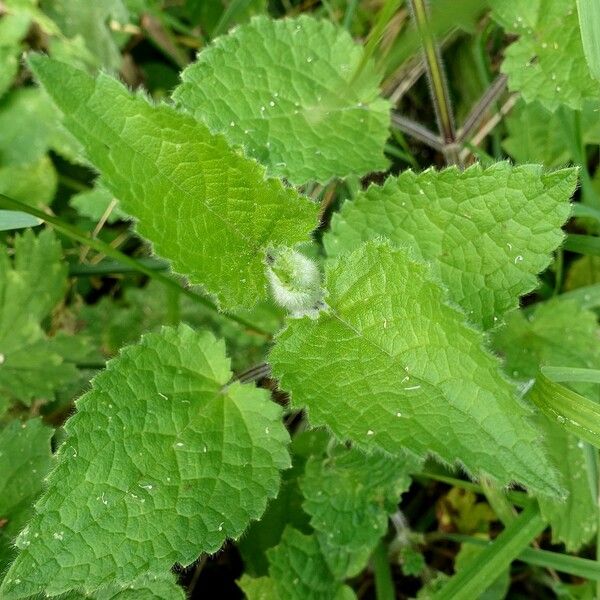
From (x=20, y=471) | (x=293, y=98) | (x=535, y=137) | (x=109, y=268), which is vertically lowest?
(x=20, y=471)

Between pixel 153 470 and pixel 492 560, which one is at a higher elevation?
pixel 153 470

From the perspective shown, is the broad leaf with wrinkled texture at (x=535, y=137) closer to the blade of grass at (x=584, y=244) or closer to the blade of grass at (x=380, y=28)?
Answer: the blade of grass at (x=584, y=244)

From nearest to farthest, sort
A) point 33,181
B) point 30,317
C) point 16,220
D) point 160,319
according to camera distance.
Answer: point 16,220 → point 30,317 → point 160,319 → point 33,181

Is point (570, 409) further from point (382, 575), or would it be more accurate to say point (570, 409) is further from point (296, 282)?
point (382, 575)

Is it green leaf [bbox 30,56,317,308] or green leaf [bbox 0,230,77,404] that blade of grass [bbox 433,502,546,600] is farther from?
green leaf [bbox 0,230,77,404]

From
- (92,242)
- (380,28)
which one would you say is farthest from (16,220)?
(380,28)

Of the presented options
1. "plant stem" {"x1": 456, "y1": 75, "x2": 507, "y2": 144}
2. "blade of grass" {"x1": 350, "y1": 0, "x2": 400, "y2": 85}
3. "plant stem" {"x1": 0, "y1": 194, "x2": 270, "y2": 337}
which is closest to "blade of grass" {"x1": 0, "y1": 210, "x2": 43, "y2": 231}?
"plant stem" {"x1": 0, "y1": 194, "x2": 270, "y2": 337}

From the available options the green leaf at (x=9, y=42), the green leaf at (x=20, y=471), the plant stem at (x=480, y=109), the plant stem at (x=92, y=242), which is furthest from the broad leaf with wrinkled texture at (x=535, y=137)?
the green leaf at (x=9, y=42)
